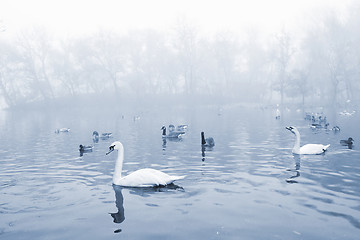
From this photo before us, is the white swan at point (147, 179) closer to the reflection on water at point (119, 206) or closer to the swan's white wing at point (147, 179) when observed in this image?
the swan's white wing at point (147, 179)

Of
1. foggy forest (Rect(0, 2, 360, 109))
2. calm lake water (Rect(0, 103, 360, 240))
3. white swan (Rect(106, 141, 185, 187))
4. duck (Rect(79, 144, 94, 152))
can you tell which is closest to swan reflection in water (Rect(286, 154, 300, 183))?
calm lake water (Rect(0, 103, 360, 240))

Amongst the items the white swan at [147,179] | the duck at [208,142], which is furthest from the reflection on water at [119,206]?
the duck at [208,142]

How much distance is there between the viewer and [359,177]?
482 inches

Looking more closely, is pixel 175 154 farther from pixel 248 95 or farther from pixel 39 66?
pixel 39 66

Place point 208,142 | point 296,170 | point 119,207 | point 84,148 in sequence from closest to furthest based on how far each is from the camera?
point 119,207, point 296,170, point 84,148, point 208,142

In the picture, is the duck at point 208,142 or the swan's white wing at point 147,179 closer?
the swan's white wing at point 147,179

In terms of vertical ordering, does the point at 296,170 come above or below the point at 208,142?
below

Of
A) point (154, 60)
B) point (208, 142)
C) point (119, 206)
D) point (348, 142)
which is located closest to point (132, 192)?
point (119, 206)

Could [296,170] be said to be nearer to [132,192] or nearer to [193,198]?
[193,198]

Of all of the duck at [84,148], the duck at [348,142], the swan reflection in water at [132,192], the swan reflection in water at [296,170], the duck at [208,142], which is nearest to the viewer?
the swan reflection in water at [132,192]

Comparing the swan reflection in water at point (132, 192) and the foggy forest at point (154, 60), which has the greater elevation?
the foggy forest at point (154, 60)

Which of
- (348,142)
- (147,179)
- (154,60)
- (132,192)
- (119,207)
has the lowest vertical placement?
(119,207)

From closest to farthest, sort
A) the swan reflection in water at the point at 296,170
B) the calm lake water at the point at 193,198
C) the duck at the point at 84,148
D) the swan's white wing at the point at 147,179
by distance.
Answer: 1. the calm lake water at the point at 193,198
2. the swan's white wing at the point at 147,179
3. the swan reflection in water at the point at 296,170
4. the duck at the point at 84,148

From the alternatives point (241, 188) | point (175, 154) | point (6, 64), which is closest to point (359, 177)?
point (241, 188)
